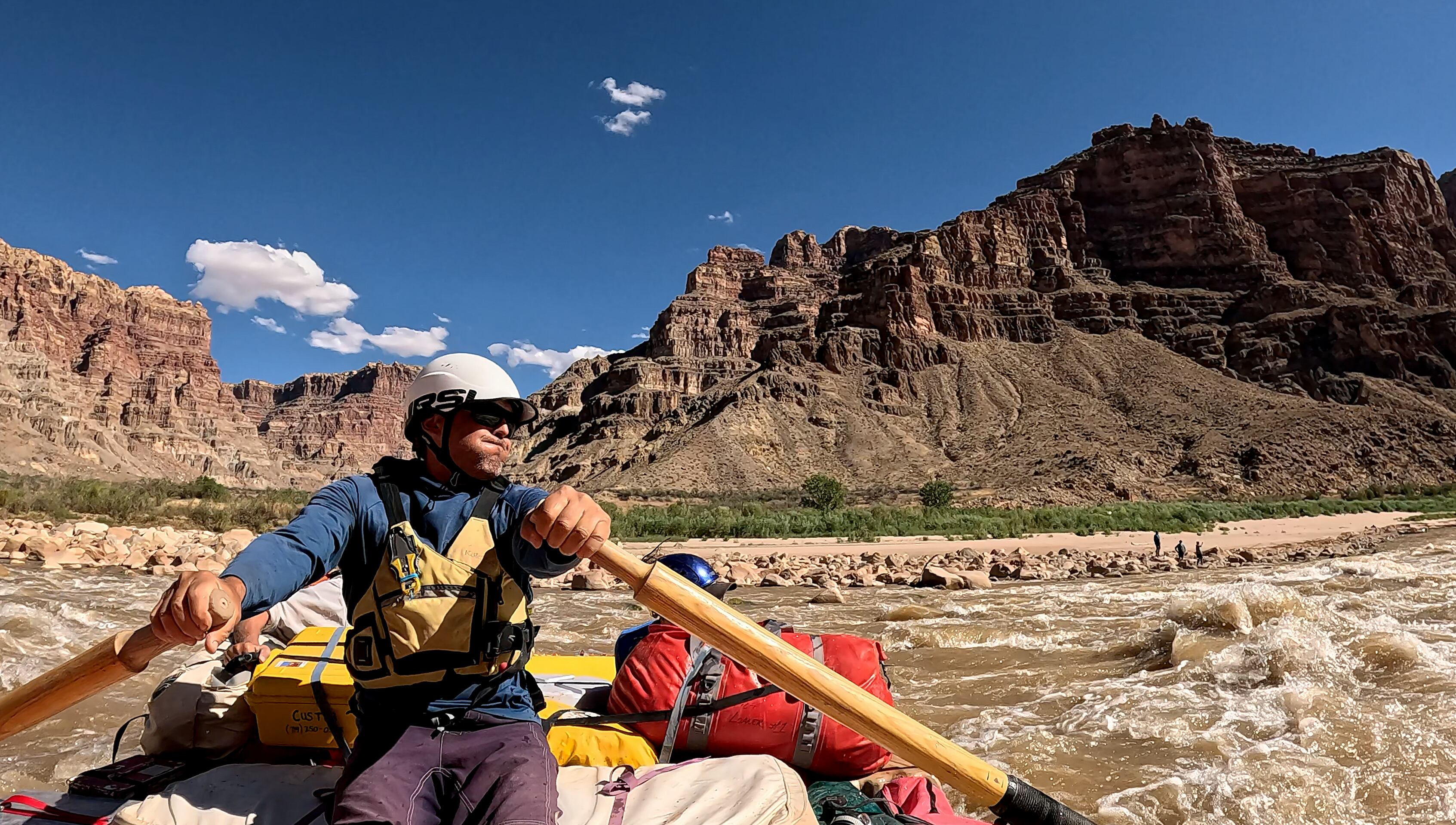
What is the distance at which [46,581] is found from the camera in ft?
27.7

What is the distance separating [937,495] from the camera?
42.4 metres

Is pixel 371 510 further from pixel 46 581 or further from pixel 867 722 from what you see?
pixel 46 581

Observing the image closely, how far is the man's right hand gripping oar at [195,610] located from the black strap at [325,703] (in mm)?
799

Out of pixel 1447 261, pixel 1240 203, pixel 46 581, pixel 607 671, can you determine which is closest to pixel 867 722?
pixel 607 671

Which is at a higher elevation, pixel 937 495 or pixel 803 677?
pixel 803 677

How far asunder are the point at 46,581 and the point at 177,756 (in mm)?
8333

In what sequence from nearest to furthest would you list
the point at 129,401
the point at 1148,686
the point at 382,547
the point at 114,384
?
the point at 382,547, the point at 1148,686, the point at 129,401, the point at 114,384

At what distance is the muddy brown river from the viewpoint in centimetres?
339

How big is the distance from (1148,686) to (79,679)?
570 cm

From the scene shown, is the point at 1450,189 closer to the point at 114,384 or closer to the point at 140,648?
the point at 140,648

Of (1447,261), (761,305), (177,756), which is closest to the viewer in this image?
(177,756)

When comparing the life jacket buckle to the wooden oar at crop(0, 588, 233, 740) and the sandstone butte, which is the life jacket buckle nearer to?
the wooden oar at crop(0, 588, 233, 740)

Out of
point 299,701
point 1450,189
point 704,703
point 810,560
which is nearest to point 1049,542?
point 810,560

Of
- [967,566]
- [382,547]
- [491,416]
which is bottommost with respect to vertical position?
[967,566]
